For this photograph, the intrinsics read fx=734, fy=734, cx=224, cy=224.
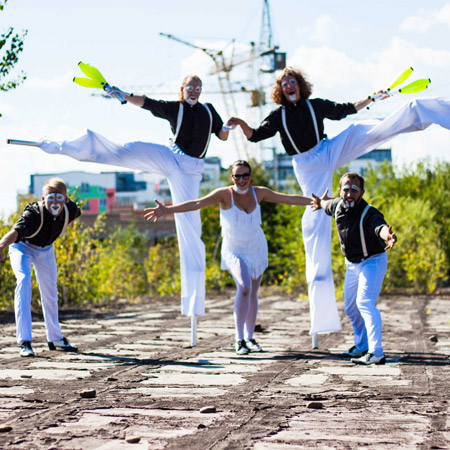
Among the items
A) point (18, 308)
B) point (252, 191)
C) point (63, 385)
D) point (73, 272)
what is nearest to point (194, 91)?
point (252, 191)

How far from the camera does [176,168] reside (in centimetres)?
817

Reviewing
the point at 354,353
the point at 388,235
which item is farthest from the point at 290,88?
the point at 354,353

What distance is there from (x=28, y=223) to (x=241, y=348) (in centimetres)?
262

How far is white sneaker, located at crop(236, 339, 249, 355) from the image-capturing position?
770 centimetres

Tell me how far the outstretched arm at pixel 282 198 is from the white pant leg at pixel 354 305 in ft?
2.65

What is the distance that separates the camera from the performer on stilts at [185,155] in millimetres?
8039

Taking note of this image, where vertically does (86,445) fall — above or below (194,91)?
below

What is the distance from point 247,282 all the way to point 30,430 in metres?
4.01

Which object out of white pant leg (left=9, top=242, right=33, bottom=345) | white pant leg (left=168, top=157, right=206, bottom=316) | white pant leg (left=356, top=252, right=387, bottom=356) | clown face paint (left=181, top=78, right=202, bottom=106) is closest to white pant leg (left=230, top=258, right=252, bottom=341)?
white pant leg (left=168, top=157, right=206, bottom=316)

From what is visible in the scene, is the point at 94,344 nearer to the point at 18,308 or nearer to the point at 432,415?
the point at 18,308

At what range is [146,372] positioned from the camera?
6367 mm

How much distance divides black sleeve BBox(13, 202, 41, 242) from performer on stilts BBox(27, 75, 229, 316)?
75 centimetres

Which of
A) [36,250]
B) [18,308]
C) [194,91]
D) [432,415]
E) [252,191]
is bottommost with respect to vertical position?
[432,415]

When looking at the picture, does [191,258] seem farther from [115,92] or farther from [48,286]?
[115,92]
